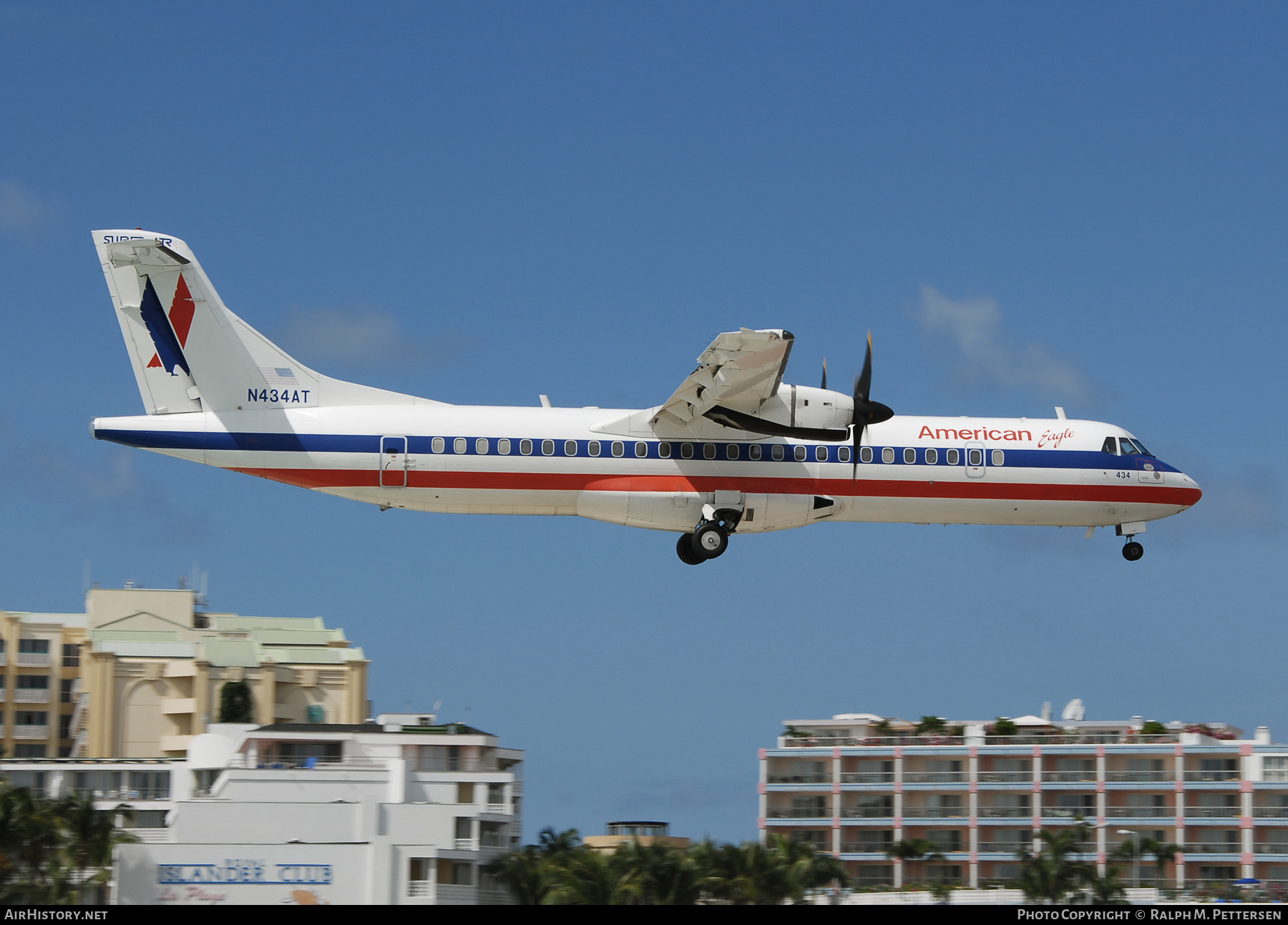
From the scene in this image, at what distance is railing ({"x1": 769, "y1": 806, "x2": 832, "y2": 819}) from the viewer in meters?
55.8

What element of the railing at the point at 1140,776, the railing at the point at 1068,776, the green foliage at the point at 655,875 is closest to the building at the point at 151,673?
the green foliage at the point at 655,875

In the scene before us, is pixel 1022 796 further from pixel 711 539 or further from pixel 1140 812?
pixel 711 539

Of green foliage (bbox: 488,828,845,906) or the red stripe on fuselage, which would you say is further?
green foliage (bbox: 488,828,845,906)

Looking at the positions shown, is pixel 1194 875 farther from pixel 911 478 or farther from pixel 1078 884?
pixel 911 478

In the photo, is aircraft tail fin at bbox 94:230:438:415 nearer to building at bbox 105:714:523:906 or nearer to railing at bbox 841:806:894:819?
building at bbox 105:714:523:906

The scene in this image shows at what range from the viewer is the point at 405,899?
3888cm

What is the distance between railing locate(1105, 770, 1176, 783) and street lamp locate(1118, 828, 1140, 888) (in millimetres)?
2590

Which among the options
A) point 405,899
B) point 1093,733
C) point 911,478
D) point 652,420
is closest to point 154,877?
point 405,899

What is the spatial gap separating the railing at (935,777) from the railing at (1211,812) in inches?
301

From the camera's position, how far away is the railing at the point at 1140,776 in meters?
53.8

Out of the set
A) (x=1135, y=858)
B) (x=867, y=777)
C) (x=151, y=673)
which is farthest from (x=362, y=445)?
(x=151, y=673)

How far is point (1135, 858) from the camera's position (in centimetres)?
5047

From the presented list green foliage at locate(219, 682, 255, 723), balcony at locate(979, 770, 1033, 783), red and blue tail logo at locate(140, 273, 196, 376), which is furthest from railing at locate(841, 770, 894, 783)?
red and blue tail logo at locate(140, 273, 196, 376)

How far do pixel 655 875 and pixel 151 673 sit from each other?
3174 cm
